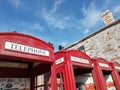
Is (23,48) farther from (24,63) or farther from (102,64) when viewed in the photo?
(102,64)

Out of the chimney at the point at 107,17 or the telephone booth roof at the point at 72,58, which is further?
the chimney at the point at 107,17

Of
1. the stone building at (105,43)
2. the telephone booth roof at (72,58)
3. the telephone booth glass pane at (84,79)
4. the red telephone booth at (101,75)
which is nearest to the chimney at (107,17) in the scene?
the stone building at (105,43)

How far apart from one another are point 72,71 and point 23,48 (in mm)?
1778

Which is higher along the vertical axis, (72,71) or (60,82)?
(72,71)

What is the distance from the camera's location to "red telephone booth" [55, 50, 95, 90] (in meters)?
4.07

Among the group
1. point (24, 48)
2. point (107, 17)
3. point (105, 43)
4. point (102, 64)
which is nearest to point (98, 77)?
point (102, 64)

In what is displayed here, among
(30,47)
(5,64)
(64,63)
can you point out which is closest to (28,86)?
(5,64)

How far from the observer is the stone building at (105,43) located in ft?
30.5

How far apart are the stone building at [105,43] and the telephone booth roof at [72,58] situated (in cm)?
478

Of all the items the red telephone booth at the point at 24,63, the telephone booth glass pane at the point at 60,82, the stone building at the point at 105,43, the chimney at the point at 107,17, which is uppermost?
the chimney at the point at 107,17

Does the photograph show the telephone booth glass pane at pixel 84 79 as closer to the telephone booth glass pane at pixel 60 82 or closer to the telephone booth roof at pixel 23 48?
the telephone booth glass pane at pixel 60 82

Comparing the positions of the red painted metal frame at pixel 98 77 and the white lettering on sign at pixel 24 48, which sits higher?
the white lettering on sign at pixel 24 48

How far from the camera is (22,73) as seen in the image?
14.2ft

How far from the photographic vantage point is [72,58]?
452cm
